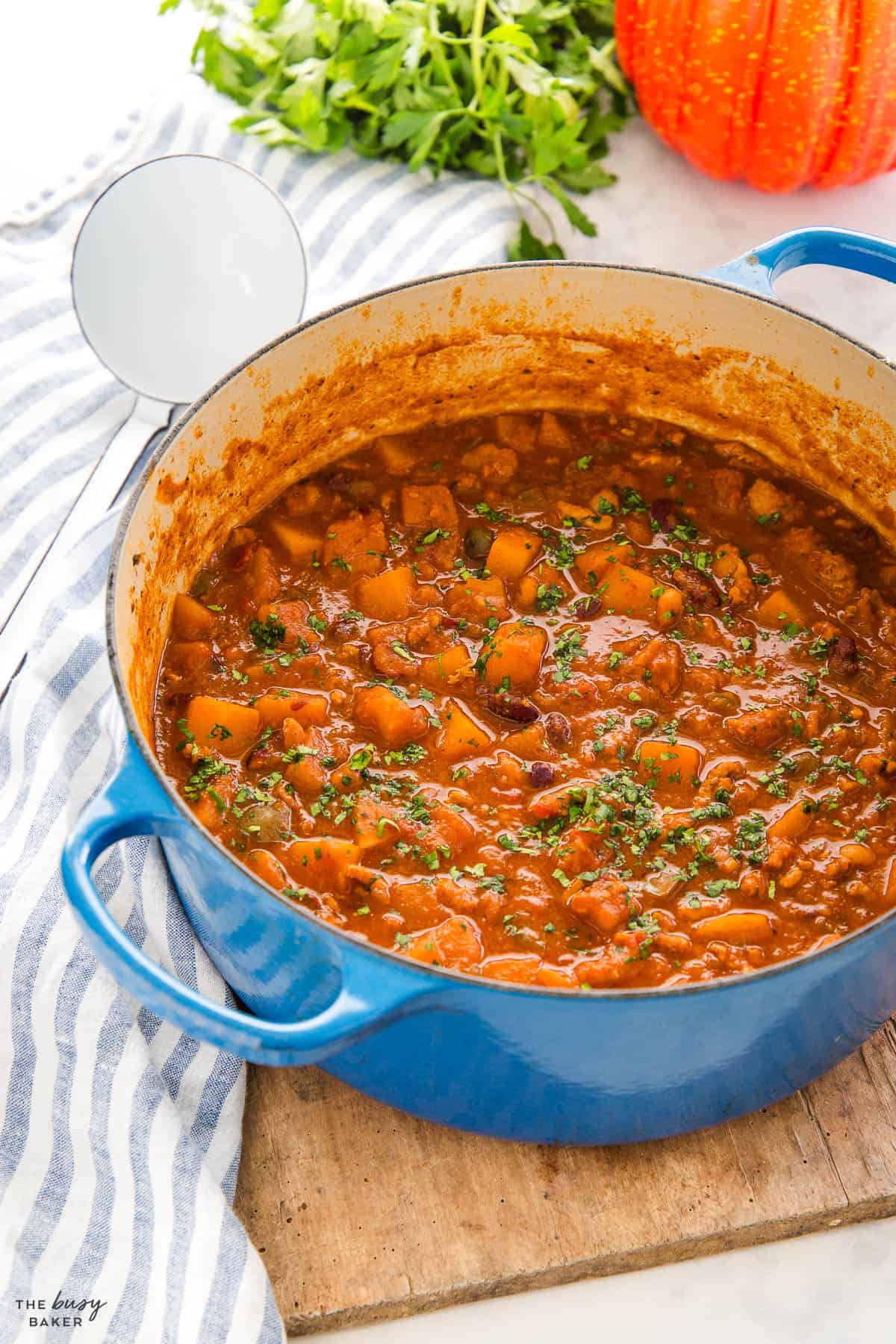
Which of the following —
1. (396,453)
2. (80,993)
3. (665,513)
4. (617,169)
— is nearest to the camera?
(80,993)

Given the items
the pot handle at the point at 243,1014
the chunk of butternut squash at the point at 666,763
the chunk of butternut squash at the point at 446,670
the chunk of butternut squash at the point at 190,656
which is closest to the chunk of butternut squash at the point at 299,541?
the chunk of butternut squash at the point at 190,656

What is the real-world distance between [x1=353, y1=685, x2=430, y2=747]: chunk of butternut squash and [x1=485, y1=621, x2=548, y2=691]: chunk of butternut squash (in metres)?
0.18

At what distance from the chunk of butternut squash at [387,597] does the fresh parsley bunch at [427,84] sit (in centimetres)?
126

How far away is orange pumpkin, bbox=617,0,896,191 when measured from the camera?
3.75 metres

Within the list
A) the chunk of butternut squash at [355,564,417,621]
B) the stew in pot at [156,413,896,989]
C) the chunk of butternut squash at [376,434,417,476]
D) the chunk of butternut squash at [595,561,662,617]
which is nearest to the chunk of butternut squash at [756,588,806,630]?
the stew in pot at [156,413,896,989]

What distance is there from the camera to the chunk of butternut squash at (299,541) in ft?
10.6

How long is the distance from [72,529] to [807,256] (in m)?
1.81

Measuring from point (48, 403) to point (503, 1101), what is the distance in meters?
2.13

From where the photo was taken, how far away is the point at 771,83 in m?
3.84

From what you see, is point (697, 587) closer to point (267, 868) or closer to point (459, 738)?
point (459, 738)

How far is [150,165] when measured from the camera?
3514 mm

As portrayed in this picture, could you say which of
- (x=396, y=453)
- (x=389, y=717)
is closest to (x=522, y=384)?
(x=396, y=453)

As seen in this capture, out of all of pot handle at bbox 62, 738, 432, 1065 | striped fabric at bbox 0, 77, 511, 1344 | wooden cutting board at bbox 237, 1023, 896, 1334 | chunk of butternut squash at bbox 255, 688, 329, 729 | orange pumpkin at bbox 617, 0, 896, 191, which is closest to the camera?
pot handle at bbox 62, 738, 432, 1065

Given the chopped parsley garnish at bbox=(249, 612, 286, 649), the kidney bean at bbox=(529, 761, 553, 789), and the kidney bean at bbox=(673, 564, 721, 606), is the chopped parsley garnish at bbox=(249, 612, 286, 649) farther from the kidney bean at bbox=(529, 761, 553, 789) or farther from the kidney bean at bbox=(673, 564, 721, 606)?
the kidney bean at bbox=(673, 564, 721, 606)
